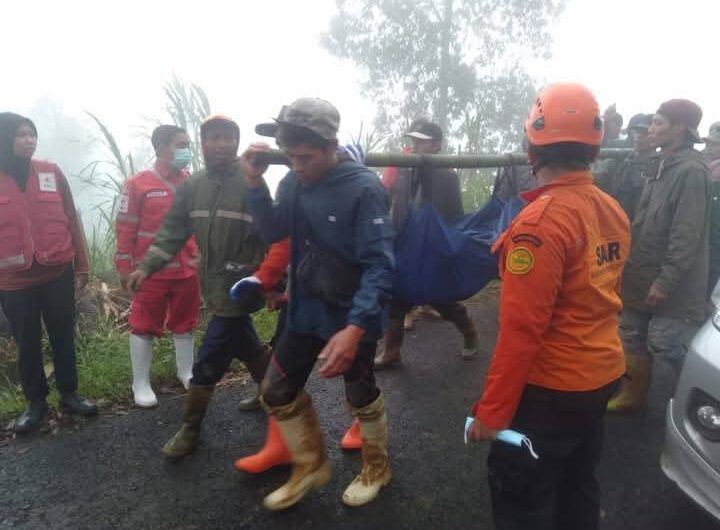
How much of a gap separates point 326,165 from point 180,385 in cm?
252

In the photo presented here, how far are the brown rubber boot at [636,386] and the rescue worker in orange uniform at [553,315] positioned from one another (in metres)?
1.81

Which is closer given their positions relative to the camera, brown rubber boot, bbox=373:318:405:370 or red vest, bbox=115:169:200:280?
red vest, bbox=115:169:200:280

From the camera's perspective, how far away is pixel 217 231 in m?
2.91

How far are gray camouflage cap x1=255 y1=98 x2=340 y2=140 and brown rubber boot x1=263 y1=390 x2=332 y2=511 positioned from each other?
1.28m

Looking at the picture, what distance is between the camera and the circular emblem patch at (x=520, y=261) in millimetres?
1488

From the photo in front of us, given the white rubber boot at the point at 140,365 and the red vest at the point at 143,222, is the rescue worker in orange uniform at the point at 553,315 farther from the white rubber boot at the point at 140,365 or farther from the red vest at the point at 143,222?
the white rubber boot at the point at 140,365

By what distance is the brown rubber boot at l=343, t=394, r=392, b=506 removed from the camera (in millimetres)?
2473

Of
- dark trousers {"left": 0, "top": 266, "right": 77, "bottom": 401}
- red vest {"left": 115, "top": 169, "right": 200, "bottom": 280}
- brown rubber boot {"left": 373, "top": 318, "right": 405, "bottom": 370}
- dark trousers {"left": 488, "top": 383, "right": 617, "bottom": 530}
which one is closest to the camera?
dark trousers {"left": 488, "top": 383, "right": 617, "bottom": 530}

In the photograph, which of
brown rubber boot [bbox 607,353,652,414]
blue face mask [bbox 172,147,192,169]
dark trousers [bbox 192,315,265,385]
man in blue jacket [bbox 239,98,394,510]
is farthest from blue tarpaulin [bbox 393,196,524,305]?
blue face mask [bbox 172,147,192,169]

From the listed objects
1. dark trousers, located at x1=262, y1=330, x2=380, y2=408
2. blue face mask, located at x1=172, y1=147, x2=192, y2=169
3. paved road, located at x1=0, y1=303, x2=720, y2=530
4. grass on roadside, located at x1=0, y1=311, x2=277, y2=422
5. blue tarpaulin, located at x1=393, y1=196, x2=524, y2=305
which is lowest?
grass on roadside, located at x1=0, y1=311, x2=277, y2=422

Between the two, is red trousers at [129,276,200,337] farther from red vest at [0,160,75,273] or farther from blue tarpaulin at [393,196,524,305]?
blue tarpaulin at [393,196,524,305]

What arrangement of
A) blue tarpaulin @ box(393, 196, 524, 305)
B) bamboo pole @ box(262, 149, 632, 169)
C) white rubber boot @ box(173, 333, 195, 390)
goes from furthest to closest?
white rubber boot @ box(173, 333, 195, 390), blue tarpaulin @ box(393, 196, 524, 305), bamboo pole @ box(262, 149, 632, 169)

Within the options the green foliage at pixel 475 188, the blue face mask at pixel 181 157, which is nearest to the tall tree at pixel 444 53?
the green foliage at pixel 475 188

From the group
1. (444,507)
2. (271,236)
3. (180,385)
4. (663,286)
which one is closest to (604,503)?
(444,507)
